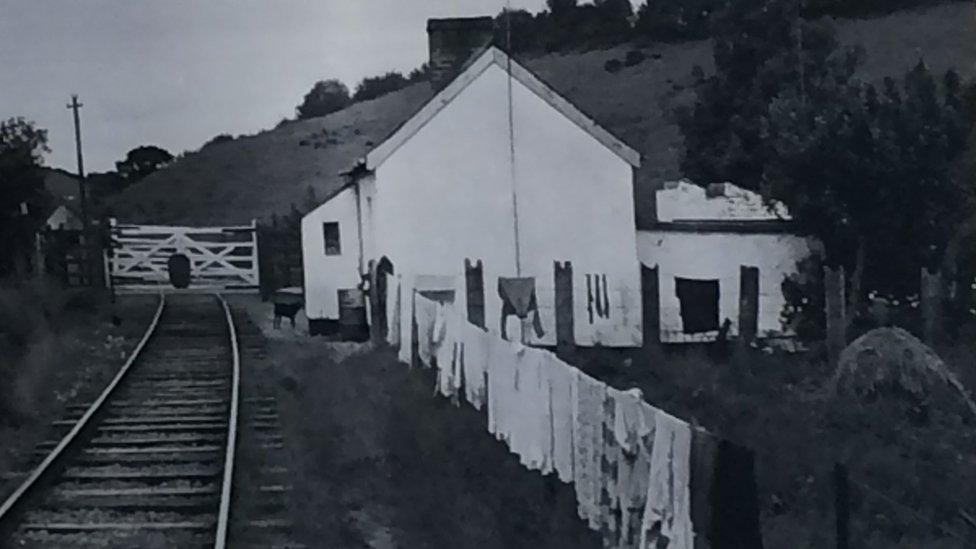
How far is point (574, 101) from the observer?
216 inches

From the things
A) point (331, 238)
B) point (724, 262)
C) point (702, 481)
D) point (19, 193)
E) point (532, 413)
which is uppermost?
point (19, 193)

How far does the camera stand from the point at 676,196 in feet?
17.8

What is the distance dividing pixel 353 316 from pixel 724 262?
3042 millimetres

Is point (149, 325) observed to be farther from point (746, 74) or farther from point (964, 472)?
point (964, 472)

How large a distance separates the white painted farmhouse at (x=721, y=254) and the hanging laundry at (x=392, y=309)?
144cm

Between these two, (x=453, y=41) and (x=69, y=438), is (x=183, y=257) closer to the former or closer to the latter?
(x=69, y=438)

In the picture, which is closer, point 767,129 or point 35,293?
point 767,129

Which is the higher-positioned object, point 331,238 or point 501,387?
point 331,238

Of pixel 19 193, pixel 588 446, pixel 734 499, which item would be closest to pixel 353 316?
pixel 19 193

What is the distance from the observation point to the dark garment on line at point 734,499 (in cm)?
274

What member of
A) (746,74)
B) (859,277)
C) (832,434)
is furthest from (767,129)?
(832,434)

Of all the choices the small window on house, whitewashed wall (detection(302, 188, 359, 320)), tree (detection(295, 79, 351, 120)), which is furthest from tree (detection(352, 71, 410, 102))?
the small window on house

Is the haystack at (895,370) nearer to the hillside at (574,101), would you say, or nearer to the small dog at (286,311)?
the hillside at (574,101)

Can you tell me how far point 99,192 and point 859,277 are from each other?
2.76 metres
